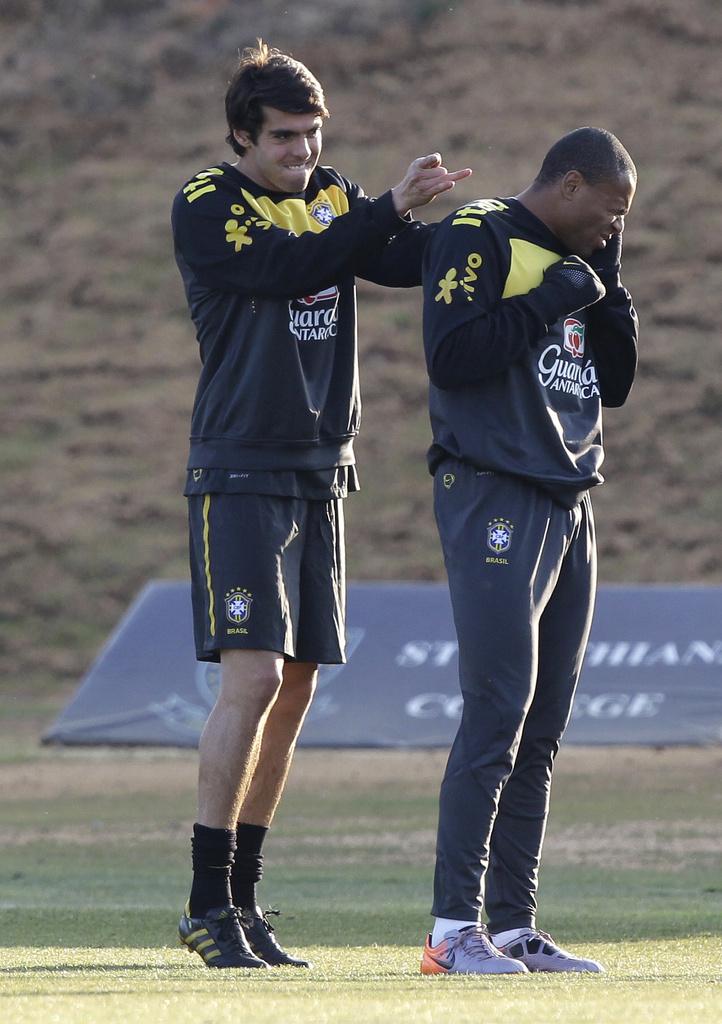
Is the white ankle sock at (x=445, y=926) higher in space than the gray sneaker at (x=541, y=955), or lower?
higher

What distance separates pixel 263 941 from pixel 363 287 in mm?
19888

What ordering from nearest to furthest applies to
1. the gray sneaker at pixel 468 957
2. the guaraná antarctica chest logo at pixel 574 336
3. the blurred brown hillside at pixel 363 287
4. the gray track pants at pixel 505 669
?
the gray sneaker at pixel 468 957, the gray track pants at pixel 505 669, the guaraná antarctica chest logo at pixel 574 336, the blurred brown hillside at pixel 363 287

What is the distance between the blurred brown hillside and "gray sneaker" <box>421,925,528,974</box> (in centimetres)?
1553

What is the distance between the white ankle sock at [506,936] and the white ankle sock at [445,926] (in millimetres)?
228

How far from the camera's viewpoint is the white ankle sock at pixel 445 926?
4.38 meters

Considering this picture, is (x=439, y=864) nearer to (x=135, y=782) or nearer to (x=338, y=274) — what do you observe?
(x=338, y=274)

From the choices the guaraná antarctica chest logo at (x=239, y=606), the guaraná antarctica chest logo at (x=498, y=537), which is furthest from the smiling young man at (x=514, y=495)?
the guaraná antarctica chest logo at (x=239, y=606)

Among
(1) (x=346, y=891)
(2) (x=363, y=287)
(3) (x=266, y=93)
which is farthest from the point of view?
(2) (x=363, y=287)

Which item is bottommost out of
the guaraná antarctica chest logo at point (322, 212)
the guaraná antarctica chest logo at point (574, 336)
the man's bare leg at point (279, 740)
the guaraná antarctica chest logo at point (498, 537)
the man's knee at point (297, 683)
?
the man's bare leg at point (279, 740)

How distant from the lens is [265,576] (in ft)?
15.7

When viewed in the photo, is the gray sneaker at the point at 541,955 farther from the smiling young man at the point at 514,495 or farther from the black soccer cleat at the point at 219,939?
the black soccer cleat at the point at 219,939

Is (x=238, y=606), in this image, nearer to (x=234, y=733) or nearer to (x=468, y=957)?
(x=234, y=733)

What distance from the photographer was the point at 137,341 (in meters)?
24.7

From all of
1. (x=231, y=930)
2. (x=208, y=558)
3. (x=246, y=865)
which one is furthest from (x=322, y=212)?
(x=231, y=930)
